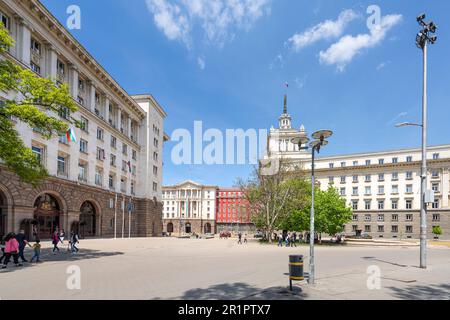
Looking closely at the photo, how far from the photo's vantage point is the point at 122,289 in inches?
432

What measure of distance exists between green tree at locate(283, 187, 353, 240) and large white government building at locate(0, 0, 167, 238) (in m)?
26.8

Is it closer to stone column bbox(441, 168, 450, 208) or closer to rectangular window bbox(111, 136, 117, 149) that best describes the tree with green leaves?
rectangular window bbox(111, 136, 117, 149)

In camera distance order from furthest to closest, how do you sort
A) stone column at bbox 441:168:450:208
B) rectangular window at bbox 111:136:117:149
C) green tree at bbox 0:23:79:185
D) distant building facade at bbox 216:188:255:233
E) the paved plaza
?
distant building facade at bbox 216:188:255:233, stone column at bbox 441:168:450:208, rectangular window at bbox 111:136:117:149, green tree at bbox 0:23:79:185, the paved plaza

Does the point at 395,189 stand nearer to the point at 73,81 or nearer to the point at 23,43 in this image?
the point at 73,81

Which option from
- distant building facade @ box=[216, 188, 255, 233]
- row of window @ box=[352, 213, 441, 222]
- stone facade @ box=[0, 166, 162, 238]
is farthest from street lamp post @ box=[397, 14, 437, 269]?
distant building facade @ box=[216, 188, 255, 233]

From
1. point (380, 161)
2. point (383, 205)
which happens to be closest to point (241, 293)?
point (383, 205)

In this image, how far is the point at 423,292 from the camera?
11281 millimetres

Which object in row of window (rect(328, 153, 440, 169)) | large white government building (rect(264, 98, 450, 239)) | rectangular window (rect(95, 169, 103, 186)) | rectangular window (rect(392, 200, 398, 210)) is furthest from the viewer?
rectangular window (rect(392, 200, 398, 210))

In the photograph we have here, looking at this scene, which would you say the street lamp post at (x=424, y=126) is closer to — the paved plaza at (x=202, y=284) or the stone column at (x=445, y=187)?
the paved plaza at (x=202, y=284)

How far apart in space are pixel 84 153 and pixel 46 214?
10.0 m

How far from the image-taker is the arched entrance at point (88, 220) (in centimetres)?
4300

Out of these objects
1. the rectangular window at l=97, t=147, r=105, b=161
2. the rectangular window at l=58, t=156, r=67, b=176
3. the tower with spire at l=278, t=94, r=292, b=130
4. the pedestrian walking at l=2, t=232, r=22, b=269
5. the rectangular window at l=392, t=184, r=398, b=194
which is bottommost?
the pedestrian walking at l=2, t=232, r=22, b=269

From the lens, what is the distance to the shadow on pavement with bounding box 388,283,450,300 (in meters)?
10.4
